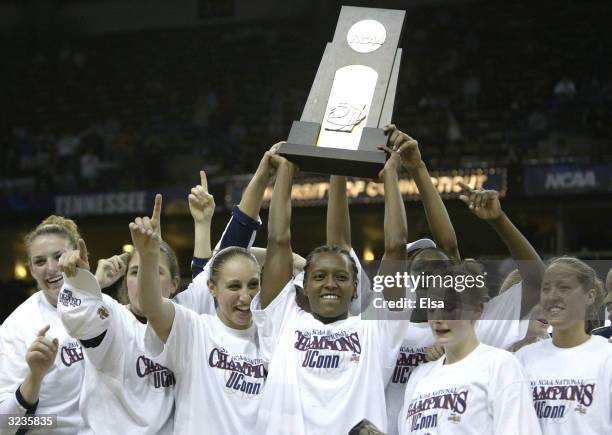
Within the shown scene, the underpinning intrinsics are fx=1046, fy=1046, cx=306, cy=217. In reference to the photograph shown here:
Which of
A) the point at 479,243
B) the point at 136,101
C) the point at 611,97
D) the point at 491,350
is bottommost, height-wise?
the point at 491,350

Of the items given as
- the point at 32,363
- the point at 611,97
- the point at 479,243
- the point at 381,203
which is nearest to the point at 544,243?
the point at 479,243

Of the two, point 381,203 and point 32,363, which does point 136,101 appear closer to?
point 381,203

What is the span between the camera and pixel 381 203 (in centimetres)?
1141

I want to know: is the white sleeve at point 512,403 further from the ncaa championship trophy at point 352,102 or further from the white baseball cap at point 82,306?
the white baseball cap at point 82,306

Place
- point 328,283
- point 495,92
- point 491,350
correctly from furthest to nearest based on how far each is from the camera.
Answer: point 495,92 → point 328,283 → point 491,350

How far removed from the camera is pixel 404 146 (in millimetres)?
3945

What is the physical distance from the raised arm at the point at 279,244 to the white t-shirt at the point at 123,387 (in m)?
0.49

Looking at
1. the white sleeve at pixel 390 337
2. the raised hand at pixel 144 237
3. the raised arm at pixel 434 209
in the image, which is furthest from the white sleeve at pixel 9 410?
the raised arm at pixel 434 209

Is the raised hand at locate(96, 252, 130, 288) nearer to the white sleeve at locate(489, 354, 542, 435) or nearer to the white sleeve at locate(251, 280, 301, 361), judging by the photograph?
the white sleeve at locate(251, 280, 301, 361)

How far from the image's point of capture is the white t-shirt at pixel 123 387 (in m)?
3.82

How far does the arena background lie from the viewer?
447 inches

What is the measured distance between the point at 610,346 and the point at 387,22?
154cm

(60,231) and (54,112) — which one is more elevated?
(54,112)

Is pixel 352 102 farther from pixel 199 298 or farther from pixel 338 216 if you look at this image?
pixel 199 298
